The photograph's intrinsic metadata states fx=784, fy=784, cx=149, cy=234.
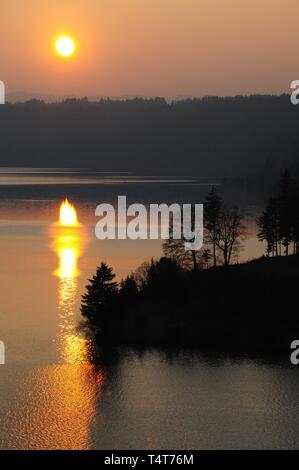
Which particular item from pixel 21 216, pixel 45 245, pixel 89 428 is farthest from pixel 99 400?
pixel 21 216

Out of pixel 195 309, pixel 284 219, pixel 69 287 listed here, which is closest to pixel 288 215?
pixel 284 219

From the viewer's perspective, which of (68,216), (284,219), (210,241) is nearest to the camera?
(210,241)

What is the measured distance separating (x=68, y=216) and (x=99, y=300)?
97.0 metres

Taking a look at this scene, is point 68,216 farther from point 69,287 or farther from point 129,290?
point 129,290

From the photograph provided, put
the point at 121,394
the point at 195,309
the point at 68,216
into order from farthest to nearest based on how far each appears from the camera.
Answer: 1. the point at 68,216
2. the point at 195,309
3. the point at 121,394

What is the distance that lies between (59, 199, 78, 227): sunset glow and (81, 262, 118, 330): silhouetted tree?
78393 mm

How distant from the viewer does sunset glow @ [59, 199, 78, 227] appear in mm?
154250

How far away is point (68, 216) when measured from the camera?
168 m

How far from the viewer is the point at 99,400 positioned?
5606 cm

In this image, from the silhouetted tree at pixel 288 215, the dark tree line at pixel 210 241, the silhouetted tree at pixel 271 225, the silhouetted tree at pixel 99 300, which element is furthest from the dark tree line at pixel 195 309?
the silhouetted tree at pixel 271 225

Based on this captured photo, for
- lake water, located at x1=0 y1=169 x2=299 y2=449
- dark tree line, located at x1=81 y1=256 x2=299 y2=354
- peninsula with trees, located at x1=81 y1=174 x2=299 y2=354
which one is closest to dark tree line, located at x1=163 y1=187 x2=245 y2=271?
→ peninsula with trees, located at x1=81 y1=174 x2=299 y2=354

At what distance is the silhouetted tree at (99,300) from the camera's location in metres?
71.6

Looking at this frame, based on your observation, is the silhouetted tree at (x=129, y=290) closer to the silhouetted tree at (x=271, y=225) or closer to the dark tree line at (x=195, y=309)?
the dark tree line at (x=195, y=309)
